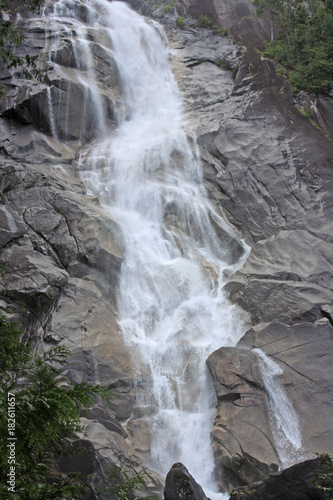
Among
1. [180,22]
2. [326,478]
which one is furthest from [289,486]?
[180,22]

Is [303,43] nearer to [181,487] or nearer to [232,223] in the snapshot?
[232,223]

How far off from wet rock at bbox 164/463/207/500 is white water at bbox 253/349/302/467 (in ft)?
9.95

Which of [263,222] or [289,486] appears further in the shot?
[263,222]

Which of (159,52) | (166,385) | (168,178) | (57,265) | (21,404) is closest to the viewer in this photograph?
(21,404)

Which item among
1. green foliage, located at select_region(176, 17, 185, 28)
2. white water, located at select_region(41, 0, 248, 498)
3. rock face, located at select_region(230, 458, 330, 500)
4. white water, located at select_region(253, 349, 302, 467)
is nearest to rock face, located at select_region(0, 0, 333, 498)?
white water, located at select_region(253, 349, 302, 467)

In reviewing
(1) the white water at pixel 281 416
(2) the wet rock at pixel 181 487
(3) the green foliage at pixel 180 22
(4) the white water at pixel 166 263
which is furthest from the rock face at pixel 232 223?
(3) the green foliage at pixel 180 22

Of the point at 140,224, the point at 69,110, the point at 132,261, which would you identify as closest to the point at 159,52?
the point at 69,110

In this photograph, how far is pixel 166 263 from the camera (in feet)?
50.1

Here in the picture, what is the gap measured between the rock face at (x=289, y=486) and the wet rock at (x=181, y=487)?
755 mm

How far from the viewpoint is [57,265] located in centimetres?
1273

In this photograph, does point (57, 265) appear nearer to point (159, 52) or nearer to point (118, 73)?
point (118, 73)

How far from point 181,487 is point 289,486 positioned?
207 centimetres

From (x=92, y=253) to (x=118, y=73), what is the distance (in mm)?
15971

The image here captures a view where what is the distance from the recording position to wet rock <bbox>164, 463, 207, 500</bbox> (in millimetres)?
7430
